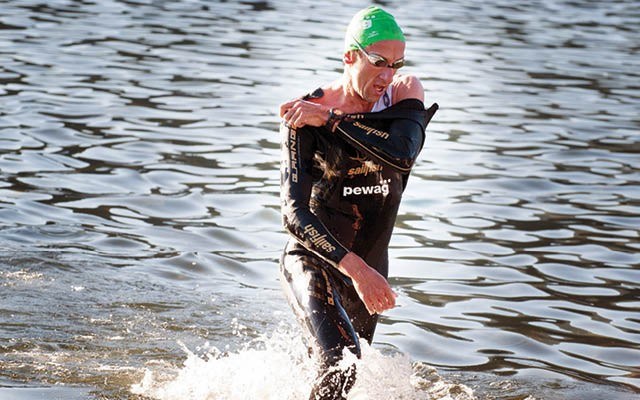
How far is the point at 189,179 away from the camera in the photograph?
12414 millimetres

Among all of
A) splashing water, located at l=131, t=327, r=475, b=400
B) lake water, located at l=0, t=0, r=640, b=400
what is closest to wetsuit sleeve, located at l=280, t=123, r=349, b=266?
lake water, located at l=0, t=0, r=640, b=400

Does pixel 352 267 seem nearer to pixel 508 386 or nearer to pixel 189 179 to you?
pixel 508 386

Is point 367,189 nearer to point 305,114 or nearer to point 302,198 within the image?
point 302,198

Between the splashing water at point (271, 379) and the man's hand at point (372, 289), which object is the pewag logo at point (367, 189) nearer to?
the man's hand at point (372, 289)

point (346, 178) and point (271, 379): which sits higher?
point (346, 178)

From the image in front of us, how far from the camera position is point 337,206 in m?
5.95

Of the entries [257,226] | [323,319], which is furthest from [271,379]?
[257,226]

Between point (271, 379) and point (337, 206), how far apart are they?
1.33 meters

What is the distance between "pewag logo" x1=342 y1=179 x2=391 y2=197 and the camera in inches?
233

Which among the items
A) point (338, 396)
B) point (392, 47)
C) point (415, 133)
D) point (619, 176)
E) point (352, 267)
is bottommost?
point (619, 176)

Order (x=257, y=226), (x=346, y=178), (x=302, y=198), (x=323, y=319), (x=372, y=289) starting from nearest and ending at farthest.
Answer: (x=372, y=289) → (x=323, y=319) → (x=302, y=198) → (x=346, y=178) → (x=257, y=226)

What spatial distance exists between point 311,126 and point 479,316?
11.3 ft

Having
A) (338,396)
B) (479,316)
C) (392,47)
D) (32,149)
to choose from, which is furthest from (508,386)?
(32,149)

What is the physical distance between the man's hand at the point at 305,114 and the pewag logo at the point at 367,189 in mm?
382
